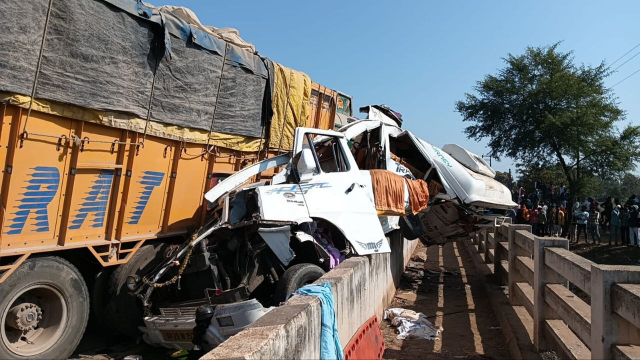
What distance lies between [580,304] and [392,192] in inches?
137

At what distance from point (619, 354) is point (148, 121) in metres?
5.41

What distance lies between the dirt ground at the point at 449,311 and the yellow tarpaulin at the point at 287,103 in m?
3.53

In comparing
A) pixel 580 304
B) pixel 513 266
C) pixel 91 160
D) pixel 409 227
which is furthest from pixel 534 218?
pixel 91 160

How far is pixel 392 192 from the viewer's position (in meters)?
7.57

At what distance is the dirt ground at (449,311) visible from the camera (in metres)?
6.03

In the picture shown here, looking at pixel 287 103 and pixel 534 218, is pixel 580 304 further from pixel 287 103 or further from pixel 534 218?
pixel 534 218

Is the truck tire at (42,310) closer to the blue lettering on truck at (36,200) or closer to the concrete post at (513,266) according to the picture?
the blue lettering on truck at (36,200)

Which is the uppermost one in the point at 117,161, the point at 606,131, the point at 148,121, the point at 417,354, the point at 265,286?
the point at 606,131

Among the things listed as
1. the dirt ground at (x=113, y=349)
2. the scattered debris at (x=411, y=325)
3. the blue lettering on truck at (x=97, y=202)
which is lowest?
the dirt ground at (x=113, y=349)

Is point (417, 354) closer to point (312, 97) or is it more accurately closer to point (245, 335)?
point (245, 335)

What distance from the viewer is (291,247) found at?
6473mm

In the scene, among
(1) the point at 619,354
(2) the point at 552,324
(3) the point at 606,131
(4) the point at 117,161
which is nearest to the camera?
(1) the point at 619,354

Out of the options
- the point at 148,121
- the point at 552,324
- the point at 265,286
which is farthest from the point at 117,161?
the point at 552,324

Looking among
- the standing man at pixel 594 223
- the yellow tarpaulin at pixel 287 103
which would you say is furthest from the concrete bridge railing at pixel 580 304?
the standing man at pixel 594 223
